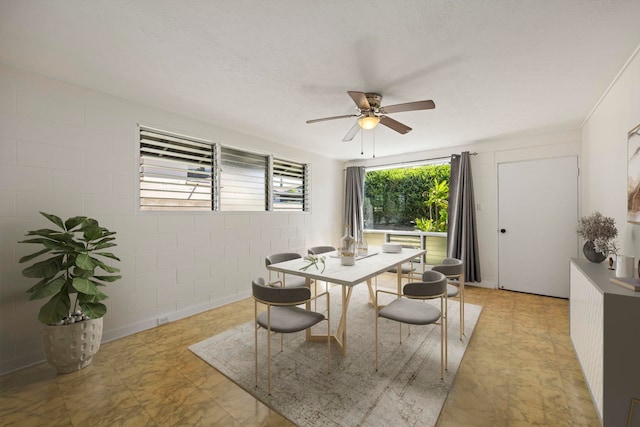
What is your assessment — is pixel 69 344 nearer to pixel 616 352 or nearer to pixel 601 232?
pixel 616 352

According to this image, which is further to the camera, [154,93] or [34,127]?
[154,93]

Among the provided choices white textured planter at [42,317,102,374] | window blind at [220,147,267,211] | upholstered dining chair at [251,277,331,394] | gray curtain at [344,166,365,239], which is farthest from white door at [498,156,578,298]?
white textured planter at [42,317,102,374]

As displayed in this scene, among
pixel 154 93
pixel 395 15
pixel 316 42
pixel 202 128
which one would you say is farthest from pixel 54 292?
pixel 395 15

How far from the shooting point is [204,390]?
6.20 feet

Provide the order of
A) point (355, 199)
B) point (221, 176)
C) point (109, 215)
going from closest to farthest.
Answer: point (109, 215) < point (221, 176) < point (355, 199)

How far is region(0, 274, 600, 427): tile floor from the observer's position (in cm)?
163

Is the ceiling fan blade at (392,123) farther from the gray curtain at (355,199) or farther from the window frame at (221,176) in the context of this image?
the gray curtain at (355,199)

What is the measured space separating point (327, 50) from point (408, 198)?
13.4 feet

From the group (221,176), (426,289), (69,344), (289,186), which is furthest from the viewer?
(289,186)

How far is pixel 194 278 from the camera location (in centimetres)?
332

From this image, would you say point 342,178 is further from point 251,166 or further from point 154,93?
point 154,93

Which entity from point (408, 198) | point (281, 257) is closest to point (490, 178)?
point (408, 198)

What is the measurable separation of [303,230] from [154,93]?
310 cm

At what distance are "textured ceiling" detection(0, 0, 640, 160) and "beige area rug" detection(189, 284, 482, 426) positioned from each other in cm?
243
